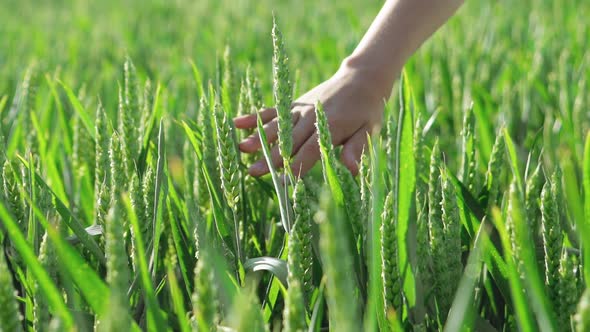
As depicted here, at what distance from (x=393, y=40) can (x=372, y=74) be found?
0.06 metres

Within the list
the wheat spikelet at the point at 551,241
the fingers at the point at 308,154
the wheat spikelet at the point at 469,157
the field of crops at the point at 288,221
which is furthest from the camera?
the fingers at the point at 308,154

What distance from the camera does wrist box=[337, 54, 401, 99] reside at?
3.50ft

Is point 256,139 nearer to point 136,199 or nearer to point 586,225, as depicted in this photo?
point 136,199

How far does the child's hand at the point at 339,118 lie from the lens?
39.6 inches

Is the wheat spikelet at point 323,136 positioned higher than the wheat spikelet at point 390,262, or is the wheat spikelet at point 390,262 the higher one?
the wheat spikelet at point 323,136

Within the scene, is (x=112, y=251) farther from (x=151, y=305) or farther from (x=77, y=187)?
(x=77, y=187)

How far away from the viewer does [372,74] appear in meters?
1.07

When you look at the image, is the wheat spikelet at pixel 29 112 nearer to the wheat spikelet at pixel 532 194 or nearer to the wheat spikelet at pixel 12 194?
the wheat spikelet at pixel 12 194

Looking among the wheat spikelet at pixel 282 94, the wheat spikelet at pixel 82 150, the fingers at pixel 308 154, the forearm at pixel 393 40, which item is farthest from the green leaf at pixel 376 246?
the wheat spikelet at pixel 82 150

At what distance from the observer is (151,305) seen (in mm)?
566

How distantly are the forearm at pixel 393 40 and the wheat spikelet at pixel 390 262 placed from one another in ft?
1.54

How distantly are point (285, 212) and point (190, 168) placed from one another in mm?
348

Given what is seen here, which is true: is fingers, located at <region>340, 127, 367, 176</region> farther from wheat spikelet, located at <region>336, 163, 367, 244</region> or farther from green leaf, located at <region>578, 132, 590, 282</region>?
green leaf, located at <region>578, 132, 590, 282</region>

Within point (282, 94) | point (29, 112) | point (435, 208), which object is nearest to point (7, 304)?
point (282, 94)
